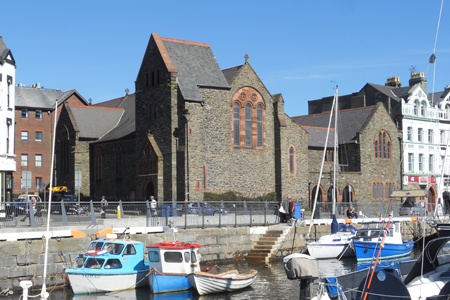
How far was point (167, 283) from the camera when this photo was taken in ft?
75.3

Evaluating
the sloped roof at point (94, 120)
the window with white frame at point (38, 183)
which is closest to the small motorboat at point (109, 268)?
the sloped roof at point (94, 120)

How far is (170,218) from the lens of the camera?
30109 millimetres

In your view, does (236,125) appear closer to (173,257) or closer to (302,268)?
(173,257)

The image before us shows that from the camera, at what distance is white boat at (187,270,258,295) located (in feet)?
74.3

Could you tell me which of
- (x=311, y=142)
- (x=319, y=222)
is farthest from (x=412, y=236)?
(x=311, y=142)

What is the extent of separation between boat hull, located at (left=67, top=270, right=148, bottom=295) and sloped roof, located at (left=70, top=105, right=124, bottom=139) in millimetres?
38521

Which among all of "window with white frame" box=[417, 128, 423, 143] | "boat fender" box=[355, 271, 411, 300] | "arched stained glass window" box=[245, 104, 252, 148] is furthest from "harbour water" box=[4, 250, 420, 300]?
"window with white frame" box=[417, 128, 423, 143]

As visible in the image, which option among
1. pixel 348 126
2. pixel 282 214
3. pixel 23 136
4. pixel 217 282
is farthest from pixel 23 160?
pixel 217 282

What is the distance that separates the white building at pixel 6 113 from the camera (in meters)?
35.0

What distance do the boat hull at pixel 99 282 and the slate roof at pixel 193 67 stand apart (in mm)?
23485

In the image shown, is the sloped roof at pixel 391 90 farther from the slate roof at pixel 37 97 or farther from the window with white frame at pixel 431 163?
the slate roof at pixel 37 97

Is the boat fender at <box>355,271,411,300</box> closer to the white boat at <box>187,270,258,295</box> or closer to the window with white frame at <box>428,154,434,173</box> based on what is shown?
the white boat at <box>187,270,258,295</box>

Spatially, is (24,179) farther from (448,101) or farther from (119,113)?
(448,101)

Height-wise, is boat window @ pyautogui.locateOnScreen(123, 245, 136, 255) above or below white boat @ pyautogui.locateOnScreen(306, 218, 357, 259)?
above
